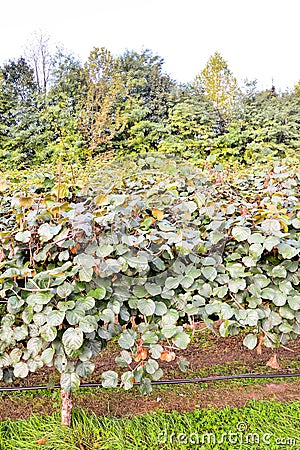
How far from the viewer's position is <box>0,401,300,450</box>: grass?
1.58 meters

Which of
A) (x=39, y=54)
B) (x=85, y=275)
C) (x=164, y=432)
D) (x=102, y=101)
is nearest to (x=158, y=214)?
(x=85, y=275)

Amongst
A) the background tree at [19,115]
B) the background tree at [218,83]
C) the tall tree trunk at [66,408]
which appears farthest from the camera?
the background tree at [218,83]

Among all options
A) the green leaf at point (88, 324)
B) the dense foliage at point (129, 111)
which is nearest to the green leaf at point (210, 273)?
the green leaf at point (88, 324)

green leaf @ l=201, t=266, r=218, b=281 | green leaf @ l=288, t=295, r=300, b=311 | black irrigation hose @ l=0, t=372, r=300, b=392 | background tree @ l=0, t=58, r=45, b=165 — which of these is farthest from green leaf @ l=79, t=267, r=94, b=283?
background tree @ l=0, t=58, r=45, b=165

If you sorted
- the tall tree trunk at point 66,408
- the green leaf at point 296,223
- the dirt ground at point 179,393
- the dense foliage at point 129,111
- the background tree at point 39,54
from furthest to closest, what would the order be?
the background tree at point 39,54
the dense foliage at point 129,111
the dirt ground at point 179,393
the tall tree trunk at point 66,408
the green leaf at point 296,223

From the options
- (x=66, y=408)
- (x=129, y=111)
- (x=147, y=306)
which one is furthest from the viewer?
(x=129, y=111)

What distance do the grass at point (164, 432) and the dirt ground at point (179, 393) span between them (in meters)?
0.13

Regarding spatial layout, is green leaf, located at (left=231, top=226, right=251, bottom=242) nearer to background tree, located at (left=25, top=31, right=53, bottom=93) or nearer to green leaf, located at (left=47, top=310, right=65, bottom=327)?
green leaf, located at (left=47, top=310, right=65, bottom=327)

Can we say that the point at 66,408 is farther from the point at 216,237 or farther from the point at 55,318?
the point at 216,237

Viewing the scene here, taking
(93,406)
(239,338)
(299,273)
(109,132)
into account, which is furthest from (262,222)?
(109,132)

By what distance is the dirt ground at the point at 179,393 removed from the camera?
1975 millimetres

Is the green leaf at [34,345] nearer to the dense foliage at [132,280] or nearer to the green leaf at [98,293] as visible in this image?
the dense foliage at [132,280]

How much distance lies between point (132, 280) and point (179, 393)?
1.29 m

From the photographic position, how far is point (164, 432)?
1698 millimetres
